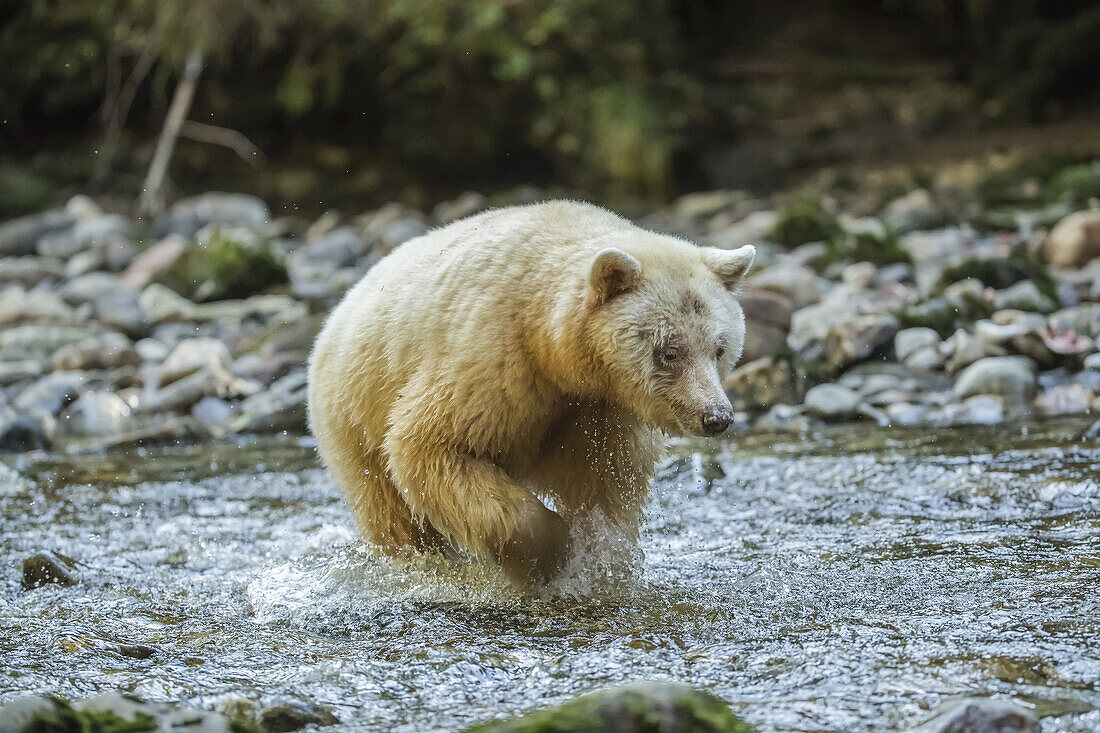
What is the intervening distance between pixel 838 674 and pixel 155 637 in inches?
87.1

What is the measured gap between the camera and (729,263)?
420 centimetres

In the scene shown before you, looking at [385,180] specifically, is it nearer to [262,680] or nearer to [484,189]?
[484,189]

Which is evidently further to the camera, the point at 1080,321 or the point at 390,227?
the point at 390,227

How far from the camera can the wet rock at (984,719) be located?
8.39 feet

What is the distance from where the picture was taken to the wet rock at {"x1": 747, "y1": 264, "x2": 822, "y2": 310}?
31.1ft

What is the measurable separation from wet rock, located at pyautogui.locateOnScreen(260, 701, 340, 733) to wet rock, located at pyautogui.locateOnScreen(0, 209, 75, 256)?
1402cm

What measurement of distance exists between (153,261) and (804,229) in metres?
7.67

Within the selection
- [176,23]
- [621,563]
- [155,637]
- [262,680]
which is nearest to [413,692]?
[262,680]

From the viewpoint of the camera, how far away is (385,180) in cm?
1881

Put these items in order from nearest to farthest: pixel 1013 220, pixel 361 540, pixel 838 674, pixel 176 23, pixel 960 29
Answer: pixel 838 674
pixel 361 540
pixel 1013 220
pixel 176 23
pixel 960 29

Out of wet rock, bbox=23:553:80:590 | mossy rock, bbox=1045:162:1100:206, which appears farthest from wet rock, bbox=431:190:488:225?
wet rock, bbox=23:553:80:590

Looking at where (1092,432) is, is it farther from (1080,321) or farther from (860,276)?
(860,276)

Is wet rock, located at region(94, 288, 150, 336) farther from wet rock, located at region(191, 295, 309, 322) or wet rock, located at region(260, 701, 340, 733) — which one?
wet rock, located at region(260, 701, 340, 733)

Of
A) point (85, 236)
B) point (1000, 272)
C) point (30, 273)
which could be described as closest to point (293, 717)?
point (1000, 272)
